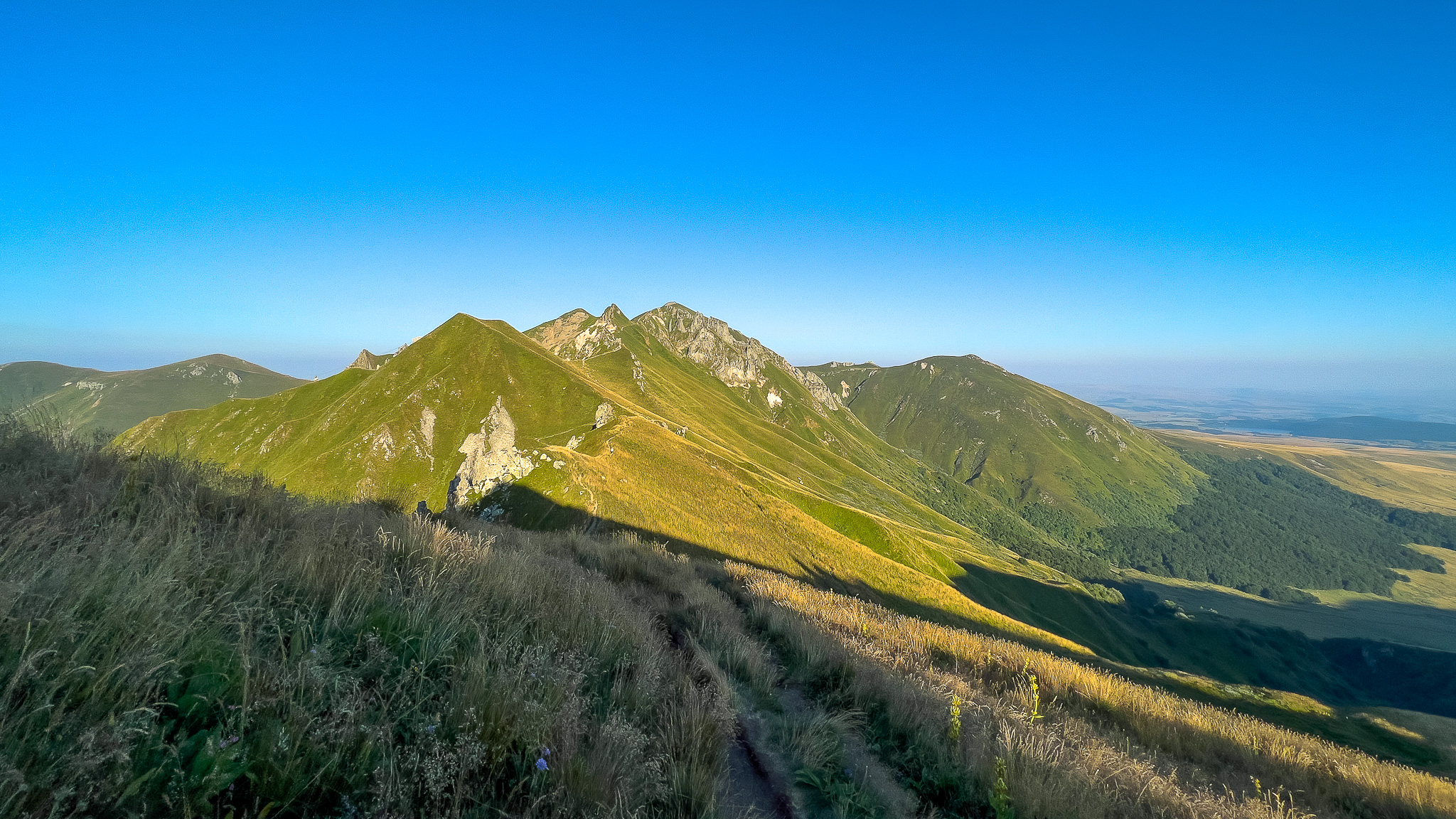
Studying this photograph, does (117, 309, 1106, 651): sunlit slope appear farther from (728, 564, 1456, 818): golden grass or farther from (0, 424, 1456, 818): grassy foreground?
(728, 564, 1456, 818): golden grass

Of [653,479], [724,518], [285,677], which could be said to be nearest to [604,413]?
[653,479]

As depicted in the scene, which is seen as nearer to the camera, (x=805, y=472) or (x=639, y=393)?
(x=805, y=472)

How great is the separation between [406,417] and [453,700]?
109690mm

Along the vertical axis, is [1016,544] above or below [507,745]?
below

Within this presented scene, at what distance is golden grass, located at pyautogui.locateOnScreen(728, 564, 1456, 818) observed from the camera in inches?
190

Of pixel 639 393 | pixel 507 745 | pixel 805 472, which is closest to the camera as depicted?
pixel 507 745

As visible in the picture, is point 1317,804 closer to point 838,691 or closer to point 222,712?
point 838,691

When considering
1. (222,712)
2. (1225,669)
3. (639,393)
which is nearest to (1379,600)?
(1225,669)

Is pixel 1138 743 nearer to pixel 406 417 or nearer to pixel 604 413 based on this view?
pixel 604 413

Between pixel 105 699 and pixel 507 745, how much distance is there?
1.86 metres

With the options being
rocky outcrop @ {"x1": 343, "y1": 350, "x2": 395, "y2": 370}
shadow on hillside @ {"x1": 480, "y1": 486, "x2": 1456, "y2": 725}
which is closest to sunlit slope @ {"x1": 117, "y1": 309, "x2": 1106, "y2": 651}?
shadow on hillside @ {"x1": 480, "y1": 486, "x2": 1456, "y2": 725}

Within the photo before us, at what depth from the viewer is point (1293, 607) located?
146875 mm

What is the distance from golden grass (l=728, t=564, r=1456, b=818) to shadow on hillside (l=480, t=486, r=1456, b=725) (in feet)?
87.0

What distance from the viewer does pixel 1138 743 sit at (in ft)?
22.3
